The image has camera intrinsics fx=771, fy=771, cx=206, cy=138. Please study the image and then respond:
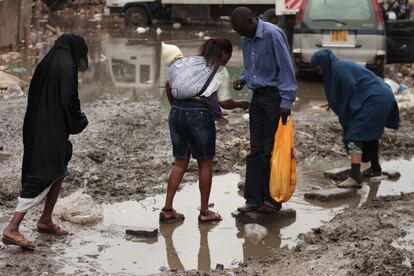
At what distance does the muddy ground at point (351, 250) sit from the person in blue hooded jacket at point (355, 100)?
39.9 inches

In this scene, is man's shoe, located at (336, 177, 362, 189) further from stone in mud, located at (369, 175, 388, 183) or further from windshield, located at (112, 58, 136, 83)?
windshield, located at (112, 58, 136, 83)

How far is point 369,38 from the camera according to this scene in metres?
13.2

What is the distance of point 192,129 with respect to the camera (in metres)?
6.16

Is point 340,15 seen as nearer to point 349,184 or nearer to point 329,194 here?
point 349,184

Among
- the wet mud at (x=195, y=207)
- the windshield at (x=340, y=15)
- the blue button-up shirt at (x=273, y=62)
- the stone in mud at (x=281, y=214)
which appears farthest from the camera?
the windshield at (x=340, y=15)

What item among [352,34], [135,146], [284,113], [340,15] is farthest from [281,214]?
[340,15]

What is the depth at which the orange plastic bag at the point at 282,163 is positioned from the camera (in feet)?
21.0

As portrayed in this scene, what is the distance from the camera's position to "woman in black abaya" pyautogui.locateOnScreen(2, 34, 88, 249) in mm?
Result: 5445

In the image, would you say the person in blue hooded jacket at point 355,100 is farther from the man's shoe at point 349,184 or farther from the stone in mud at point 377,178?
the stone in mud at point 377,178

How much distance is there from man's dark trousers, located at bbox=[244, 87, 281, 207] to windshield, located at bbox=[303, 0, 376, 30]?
23.9 ft

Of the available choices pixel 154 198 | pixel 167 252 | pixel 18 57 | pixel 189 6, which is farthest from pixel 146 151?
→ pixel 189 6

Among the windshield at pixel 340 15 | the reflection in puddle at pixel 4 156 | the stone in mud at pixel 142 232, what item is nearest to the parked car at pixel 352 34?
the windshield at pixel 340 15

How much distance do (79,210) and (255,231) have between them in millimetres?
1470

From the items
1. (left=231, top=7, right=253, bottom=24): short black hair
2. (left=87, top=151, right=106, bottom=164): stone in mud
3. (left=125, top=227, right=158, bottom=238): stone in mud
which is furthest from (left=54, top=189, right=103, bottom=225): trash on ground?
(left=231, top=7, right=253, bottom=24): short black hair
